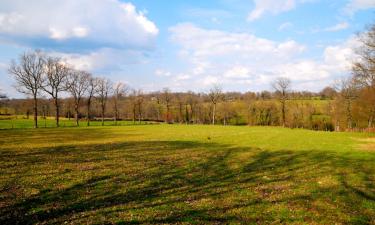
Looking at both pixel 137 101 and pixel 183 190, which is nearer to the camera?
pixel 183 190

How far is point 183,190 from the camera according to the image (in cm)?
1455

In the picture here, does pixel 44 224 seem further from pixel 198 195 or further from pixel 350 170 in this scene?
pixel 350 170

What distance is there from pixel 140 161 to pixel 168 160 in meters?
2.22

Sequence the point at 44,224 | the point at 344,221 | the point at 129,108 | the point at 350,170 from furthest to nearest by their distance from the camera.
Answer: the point at 129,108
the point at 350,170
the point at 344,221
the point at 44,224

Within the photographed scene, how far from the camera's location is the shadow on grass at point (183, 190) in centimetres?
1076

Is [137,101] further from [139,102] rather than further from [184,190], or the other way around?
[184,190]

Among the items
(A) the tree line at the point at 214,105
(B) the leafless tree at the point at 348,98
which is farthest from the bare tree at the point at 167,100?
(B) the leafless tree at the point at 348,98

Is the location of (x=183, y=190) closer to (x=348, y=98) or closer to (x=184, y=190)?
(x=184, y=190)

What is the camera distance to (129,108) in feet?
398

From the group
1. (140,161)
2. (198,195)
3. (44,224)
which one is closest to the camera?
(44,224)

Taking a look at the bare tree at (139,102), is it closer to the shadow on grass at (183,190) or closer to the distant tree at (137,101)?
the distant tree at (137,101)

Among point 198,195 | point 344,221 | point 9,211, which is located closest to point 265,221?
point 344,221

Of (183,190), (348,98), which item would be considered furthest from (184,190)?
(348,98)

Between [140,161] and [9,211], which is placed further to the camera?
[140,161]
